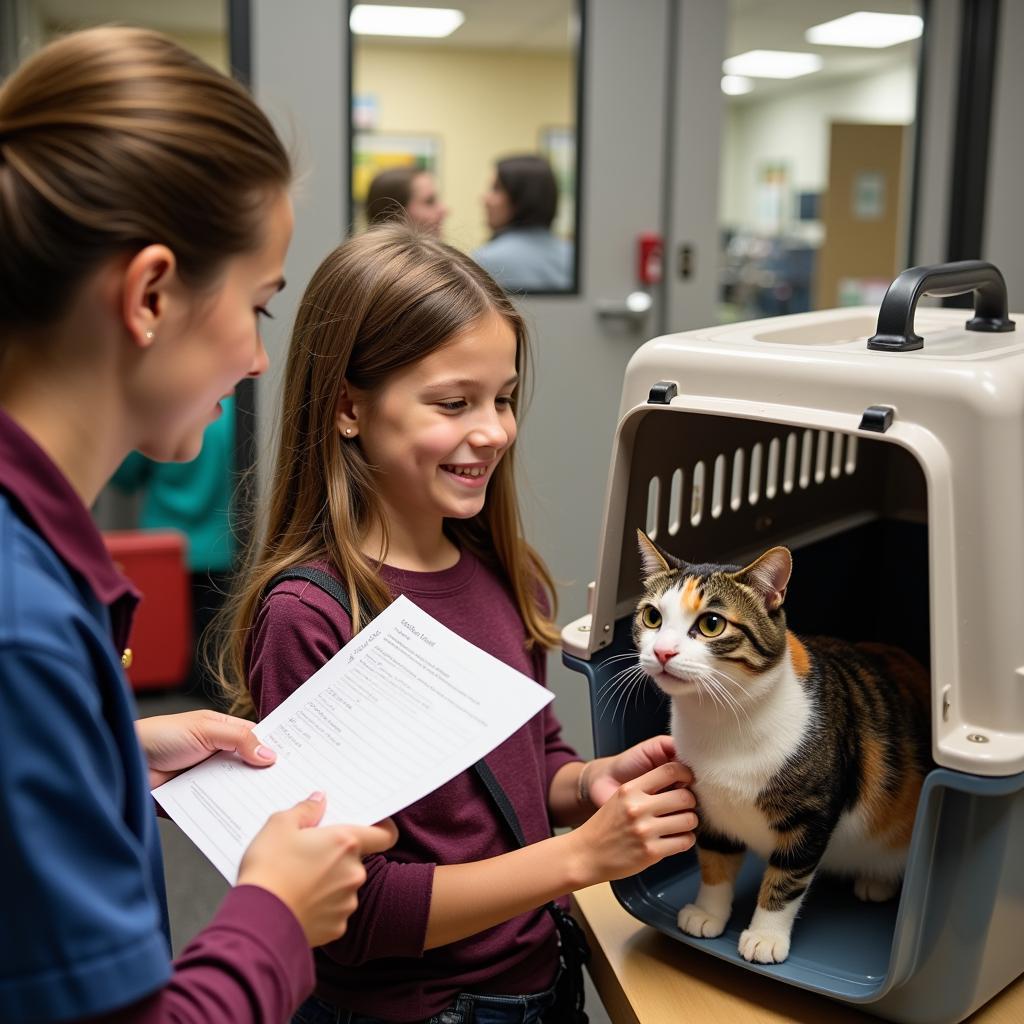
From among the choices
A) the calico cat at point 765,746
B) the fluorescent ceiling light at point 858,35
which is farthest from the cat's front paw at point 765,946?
the fluorescent ceiling light at point 858,35

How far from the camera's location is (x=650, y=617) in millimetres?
866

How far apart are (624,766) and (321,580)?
0.97 feet

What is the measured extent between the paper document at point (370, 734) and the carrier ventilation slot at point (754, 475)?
262 mm

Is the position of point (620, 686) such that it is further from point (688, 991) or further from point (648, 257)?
point (648, 257)

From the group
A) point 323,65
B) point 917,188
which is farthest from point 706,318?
point 323,65

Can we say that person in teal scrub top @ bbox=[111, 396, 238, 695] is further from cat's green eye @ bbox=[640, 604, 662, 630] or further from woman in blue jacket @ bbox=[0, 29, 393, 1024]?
woman in blue jacket @ bbox=[0, 29, 393, 1024]

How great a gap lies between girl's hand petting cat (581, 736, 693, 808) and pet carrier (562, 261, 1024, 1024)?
0.02 metres

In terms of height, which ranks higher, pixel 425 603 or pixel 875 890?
pixel 425 603

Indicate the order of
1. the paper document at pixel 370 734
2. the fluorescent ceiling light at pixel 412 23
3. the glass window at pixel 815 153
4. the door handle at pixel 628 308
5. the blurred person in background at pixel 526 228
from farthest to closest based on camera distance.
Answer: the fluorescent ceiling light at pixel 412 23 < the glass window at pixel 815 153 < the blurred person in background at pixel 526 228 < the door handle at pixel 628 308 < the paper document at pixel 370 734

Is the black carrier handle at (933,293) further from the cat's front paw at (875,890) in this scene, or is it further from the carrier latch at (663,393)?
the cat's front paw at (875,890)

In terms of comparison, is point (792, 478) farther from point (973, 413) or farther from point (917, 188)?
point (917, 188)

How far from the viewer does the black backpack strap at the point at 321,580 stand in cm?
89

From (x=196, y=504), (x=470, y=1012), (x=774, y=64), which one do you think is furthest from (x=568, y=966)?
(x=774, y=64)

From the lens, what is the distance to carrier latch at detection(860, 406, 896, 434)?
2.47 ft
